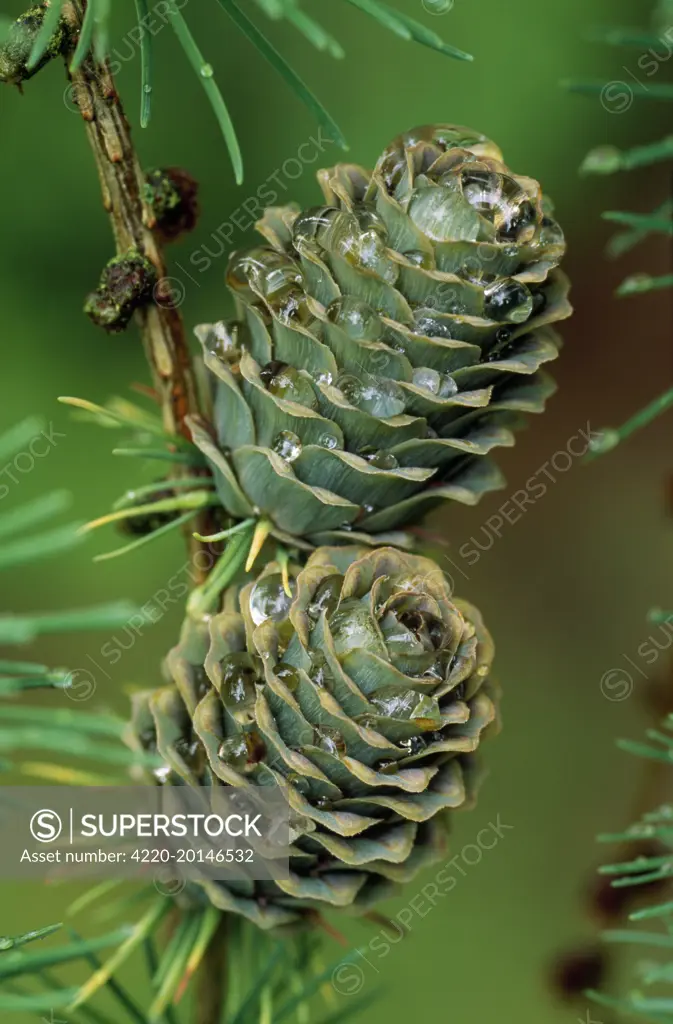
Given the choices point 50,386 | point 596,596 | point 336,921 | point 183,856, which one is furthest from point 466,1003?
point 50,386

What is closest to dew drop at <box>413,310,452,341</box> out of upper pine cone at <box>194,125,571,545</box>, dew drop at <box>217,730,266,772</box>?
upper pine cone at <box>194,125,571,545</box>

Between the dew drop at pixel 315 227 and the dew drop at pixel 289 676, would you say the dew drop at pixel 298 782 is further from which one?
the dew drop at pixel 315 227

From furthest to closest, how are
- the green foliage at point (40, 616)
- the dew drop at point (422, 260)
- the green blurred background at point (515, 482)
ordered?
1. the green blurred background at point (515, 482)
2. the dew drop at point (422, 260)
3. the green foliage at point (40, 616)

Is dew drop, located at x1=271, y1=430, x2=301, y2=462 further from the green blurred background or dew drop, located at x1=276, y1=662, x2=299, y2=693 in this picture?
the green blurred background

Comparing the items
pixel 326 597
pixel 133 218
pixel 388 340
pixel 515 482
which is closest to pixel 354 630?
pixel 326 597

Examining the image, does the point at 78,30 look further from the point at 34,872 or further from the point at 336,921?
the point at 336,921

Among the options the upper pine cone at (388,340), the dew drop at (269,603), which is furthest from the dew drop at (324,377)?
the dew drop at (269,603)
